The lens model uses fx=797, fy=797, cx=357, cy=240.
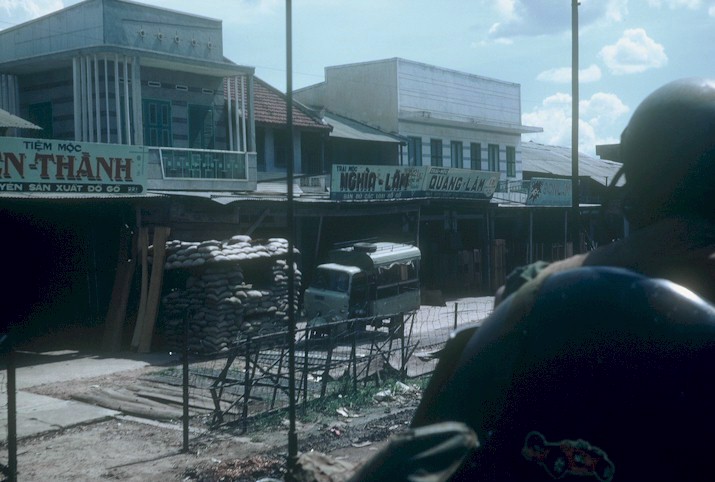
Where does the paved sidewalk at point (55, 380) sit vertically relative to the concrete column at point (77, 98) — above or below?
below

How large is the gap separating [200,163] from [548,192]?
50.2 ft

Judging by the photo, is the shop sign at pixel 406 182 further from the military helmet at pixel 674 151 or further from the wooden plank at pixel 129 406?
the military helmet at pixel 674 151

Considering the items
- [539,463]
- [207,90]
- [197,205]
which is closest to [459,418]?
[539,463]

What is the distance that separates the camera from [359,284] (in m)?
18.3

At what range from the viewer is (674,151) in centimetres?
135

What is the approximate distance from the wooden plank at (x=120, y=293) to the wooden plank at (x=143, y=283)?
25cm

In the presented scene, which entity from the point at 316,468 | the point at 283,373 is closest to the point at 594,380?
the point at 316,468

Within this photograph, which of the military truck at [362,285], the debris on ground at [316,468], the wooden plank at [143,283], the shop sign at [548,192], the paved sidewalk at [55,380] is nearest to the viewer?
the debris on ground at [316,468]

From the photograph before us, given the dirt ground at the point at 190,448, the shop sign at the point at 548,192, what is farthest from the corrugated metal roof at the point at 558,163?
the dirt ground at the point at 190,448

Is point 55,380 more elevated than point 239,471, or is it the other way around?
point 239,471

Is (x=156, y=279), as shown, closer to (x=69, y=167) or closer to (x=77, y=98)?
(x=69, y=167)

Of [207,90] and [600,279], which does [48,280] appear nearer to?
[207,90]

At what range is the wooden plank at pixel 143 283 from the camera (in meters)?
15.5

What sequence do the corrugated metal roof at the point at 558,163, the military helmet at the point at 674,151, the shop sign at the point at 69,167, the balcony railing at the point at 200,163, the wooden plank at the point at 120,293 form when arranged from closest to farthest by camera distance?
the military helmet at the point at 674,151, the shop sign at the point at 69,167, the wooden plank at the point at 120,293, the balcony railing at the point at 200,163, the corrugated metal roof at the point at 558,163
